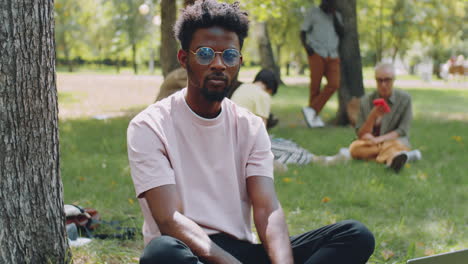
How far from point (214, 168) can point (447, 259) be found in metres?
1.18

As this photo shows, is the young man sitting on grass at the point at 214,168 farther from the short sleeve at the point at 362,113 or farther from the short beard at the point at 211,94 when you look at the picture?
the short sleeve at the point at 362,113

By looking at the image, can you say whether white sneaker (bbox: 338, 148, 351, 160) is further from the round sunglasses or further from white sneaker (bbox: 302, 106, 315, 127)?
the round sunglasses

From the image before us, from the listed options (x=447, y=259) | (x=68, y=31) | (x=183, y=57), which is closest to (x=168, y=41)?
(x=183, y=57)

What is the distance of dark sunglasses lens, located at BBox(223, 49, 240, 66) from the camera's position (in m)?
3.00

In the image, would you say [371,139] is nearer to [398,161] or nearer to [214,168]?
[398,161]

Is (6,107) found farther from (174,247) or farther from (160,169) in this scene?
(174,247)

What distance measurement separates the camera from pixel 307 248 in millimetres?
3064

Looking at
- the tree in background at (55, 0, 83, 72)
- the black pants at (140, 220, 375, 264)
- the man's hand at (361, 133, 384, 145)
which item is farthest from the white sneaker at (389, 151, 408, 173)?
the tree in background at (55, 0, 83, 72)

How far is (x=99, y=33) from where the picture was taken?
52.2 metres

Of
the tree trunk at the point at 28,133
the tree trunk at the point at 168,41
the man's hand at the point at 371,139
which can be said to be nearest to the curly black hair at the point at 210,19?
the tree trunk at the point at 28,133

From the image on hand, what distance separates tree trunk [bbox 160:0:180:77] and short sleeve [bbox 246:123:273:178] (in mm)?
7760

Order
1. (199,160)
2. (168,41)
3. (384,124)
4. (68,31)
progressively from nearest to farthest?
(199,160), (384,124), (168,41), (68,31)

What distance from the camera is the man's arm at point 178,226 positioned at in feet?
9.02

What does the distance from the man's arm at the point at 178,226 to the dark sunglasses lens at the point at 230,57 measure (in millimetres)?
684
